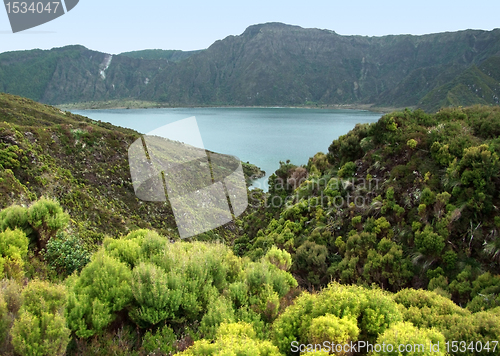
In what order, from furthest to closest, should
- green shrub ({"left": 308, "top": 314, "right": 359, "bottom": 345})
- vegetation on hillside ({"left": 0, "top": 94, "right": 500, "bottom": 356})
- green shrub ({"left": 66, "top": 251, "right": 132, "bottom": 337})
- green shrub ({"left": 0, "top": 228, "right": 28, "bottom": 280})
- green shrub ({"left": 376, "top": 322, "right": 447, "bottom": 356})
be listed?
green shrub ({"left": 0, "top": 228, "right": 28, "bottom": 280}), green shrub ({"left": 66, "top": 251, "right": 132, "bottom": 337}), vegetation on hillside ({"left": 0, "top": 94, "right": 500, "bottom": 356}), green shrub ({"left": 308, "top": 314, "right": 359, "bottom": 345}), green shrub ({"left": 376, "top": 322, "right": 447, "bottom": 356})

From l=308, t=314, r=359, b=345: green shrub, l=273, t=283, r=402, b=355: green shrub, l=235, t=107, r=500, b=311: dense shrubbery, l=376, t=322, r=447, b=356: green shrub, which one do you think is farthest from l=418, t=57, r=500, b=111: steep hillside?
l=308, t=314, r=359, b=345: green shrub

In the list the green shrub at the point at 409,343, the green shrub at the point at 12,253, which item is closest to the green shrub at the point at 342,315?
the green shrub at the point at 409,343

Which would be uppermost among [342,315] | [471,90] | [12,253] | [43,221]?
[471,90]

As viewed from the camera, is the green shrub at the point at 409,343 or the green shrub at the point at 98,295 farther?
the green shrub at the point at 98,295

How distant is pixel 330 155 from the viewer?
20516 millimetres

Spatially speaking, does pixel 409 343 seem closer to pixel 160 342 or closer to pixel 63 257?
pixel 160 342

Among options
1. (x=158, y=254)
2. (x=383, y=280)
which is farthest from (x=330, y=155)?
(x=158, y=254)

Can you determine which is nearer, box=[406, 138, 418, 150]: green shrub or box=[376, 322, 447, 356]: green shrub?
box=[376, 322, 447, 356]: green shrub

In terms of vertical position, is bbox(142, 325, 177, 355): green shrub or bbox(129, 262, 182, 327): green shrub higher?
bbox(129, 262, 182, 327): green shrub

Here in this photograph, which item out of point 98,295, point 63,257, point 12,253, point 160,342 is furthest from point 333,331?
point 63,257

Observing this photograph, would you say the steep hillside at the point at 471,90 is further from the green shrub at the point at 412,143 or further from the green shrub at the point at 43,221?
the green shrub at the point at 43,221

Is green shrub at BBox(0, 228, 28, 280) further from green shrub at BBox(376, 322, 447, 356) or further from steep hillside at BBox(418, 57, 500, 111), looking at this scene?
steep hillside at BBox(418, 57, 500, 111)

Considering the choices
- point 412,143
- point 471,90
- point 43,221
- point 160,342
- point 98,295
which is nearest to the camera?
point 160,342

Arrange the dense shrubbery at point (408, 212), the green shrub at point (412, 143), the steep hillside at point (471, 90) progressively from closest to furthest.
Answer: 1. the dense shrubbery at point (408, 212)
2. the green shrub at point (412, 143)
3. the steep hillside at point (471, 90)
